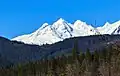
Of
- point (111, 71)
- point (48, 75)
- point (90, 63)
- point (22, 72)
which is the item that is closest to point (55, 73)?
point (48, 75)

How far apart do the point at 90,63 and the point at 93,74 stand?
94.6ft

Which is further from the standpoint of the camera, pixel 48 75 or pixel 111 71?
pixel 48 75

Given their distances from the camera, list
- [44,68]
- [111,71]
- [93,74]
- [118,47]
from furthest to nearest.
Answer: [44,68] < [93,74] < [111,71] < [118,47]

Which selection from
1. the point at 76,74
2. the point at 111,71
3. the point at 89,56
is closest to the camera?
the point at 111,71

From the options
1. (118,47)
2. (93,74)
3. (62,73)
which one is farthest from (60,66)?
(118,47)

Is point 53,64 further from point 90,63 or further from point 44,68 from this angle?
point 90,63

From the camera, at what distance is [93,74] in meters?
138

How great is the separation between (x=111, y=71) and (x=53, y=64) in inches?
3306

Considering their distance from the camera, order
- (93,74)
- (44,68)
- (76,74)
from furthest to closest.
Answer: (44,68) < (76,74) < (93,74)

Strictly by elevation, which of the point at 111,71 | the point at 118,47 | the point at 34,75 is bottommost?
the point at 118,47

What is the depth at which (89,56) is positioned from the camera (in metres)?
180

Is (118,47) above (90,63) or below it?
below

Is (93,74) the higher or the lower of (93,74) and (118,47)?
the higher

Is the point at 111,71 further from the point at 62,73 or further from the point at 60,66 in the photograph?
the point at 60,66
